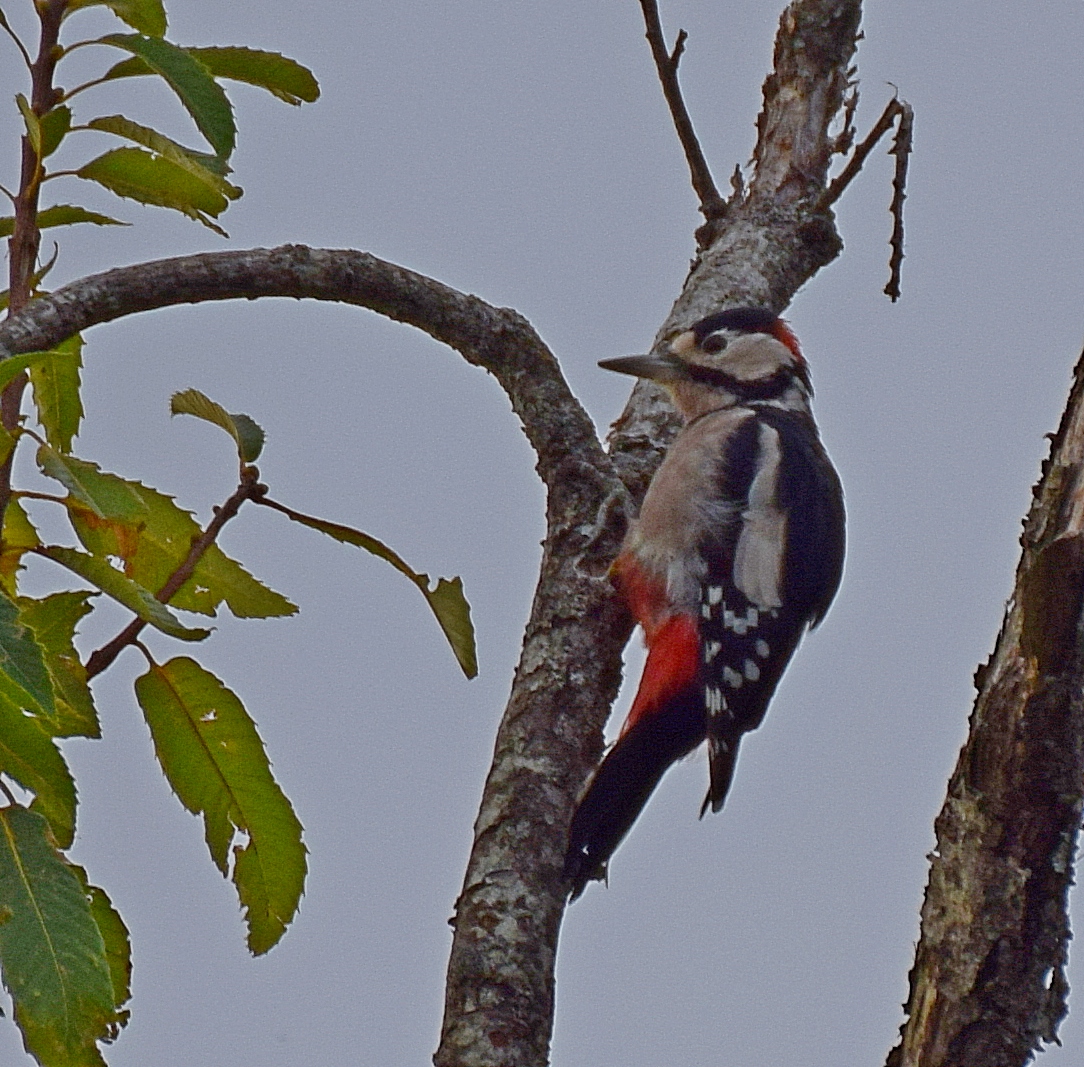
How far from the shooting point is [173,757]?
2.18 m

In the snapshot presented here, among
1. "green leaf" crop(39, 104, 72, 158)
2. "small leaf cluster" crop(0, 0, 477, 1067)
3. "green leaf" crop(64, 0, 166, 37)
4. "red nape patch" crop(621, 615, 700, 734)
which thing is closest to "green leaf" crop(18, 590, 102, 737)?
"small leaf cluster" crop(0, 0, 477, 1067)

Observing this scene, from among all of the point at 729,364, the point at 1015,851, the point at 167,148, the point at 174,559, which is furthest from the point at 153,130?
the point at 729,364

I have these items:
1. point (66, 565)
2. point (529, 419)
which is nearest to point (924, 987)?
point (66, 565)

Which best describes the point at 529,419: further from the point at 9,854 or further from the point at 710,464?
the point at 9,854

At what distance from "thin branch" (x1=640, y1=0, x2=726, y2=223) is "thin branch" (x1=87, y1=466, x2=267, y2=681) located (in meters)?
1.74

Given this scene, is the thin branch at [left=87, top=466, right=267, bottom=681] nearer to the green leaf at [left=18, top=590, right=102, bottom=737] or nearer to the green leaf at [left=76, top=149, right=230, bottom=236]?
the green leaf at [left=18, top=590, right=102, bottom=737]

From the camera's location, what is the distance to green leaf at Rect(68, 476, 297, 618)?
2.27m

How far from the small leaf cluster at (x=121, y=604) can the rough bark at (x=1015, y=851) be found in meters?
0.85

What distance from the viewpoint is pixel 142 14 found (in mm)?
2184

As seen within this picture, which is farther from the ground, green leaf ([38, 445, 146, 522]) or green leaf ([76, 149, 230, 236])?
green leaf ([76, 149, 230, 236])

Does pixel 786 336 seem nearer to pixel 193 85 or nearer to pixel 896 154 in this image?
pixel 896 154

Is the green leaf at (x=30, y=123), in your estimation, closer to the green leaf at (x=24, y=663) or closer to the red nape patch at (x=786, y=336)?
the green leaf at (x=24, y=663)

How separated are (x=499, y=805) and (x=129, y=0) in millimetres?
1180

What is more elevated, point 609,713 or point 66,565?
point 609,713
